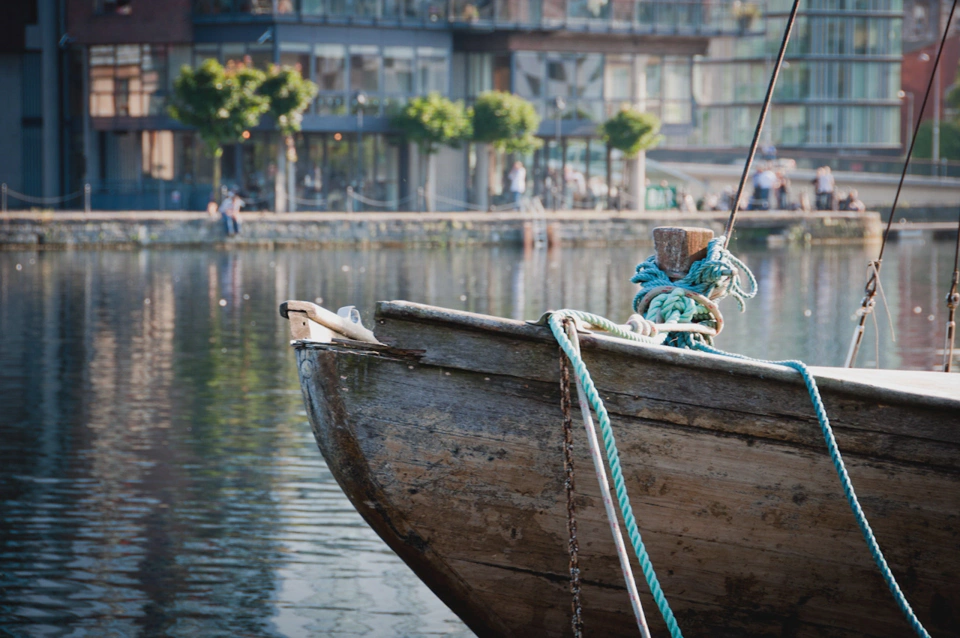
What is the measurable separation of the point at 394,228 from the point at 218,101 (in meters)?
5.84

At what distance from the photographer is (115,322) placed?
18.8 meters

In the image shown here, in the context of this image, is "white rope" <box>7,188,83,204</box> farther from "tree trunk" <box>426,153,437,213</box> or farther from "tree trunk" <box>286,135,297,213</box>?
"tree trunk" <box>426,153,437,213</box>

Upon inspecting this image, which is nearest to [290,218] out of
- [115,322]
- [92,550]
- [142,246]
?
[142,246]

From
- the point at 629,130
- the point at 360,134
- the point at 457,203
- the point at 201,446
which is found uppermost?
the point at 629,130

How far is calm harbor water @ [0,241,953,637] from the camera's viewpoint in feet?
22.7

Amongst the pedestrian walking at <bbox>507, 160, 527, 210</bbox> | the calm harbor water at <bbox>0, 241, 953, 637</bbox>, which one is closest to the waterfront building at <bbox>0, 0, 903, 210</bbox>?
the pedestrian walking at <bbox>507, 160, 527, 210</bbox>

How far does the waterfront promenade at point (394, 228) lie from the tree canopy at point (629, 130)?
326 cm

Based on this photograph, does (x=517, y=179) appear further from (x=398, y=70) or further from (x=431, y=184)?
(x=398, y=70)

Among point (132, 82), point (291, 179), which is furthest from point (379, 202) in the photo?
point (132, 82)

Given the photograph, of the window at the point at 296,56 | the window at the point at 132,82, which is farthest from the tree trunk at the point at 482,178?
the window at the point at 132,82

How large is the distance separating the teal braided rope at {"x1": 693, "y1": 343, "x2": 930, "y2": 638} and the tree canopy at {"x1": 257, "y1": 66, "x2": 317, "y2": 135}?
3420cm

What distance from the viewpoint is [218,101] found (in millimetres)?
36875

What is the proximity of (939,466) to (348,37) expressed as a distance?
39.0 meters

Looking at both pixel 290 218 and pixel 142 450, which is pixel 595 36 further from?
pixel 142 450
